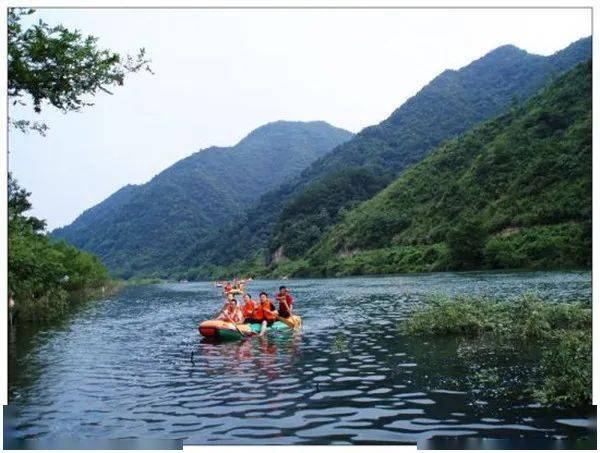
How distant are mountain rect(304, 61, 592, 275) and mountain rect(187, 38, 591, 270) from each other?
2408cm

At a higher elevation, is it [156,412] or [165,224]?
[165,224]

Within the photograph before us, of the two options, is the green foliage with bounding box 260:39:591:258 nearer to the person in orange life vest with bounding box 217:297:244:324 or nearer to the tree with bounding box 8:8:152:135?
the person in orange life vest with bounding box 217:297:244:324

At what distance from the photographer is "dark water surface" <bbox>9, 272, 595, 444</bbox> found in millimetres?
10750

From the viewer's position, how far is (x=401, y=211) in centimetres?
11362

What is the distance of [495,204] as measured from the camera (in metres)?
87.4

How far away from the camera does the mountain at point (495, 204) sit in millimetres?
72875

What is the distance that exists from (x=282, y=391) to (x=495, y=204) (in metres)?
78.4

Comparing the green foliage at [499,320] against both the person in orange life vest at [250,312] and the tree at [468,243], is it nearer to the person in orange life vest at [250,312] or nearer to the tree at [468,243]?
the person in orange life vest at [250,312]

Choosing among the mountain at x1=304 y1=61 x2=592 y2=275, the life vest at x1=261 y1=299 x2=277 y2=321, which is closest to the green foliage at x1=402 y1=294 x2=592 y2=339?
the life vest at x1=261 y1=299 x2=277 y2=321

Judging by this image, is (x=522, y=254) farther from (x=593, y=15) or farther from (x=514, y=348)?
(x=593, y=15)

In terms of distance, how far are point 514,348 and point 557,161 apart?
7056cm

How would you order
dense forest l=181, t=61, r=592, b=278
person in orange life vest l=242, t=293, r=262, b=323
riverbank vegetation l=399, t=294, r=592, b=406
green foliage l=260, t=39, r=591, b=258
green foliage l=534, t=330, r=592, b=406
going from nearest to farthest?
green foliage l=534, t=330, r=592, b=406
riverbank vegetation l=399, t=294, r=592, b=406
person in orange life vest l=242, t=293, r=262, b=323
dense forest l=181, t=61, r=592, b=278
green foliage l=260, t=39, r=591, b=258

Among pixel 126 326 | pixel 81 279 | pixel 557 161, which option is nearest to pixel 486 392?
pixel 126 326

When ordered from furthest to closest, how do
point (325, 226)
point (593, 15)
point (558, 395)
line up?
point (325, 226), point (558, 395), point (593, 15)
